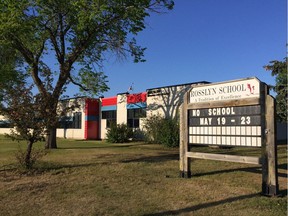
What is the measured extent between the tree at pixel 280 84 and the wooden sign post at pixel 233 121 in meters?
13.7

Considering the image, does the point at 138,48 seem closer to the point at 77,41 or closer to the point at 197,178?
the point at 77,41

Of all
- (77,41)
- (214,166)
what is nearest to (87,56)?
(77,41)

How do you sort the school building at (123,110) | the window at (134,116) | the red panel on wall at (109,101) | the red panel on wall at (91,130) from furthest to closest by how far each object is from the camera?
the red panel on wall at (91,130) < the red panel on wall at (109,101) < the window at (134,116) < the school building at (123,110)

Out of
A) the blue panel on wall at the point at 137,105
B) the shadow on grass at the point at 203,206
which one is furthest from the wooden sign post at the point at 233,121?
the blue panel on wall at the point at 137,105

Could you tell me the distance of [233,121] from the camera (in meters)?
9.28

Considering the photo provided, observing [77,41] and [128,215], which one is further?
[77,41]

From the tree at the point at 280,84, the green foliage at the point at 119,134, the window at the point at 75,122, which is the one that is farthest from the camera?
the window at the point at 75,122

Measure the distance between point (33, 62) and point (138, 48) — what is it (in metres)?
6.55

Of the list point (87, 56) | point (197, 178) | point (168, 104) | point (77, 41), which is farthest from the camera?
point (168, 104)

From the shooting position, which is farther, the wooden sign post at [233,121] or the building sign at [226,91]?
the building sign at [226,91]

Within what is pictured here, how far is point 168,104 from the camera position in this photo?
1170 inches

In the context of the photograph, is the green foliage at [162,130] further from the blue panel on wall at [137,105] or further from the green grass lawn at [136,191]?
the green grass lawn at [136,191]

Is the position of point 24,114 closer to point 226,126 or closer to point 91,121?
point 226,126

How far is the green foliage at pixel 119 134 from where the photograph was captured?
31062mm
